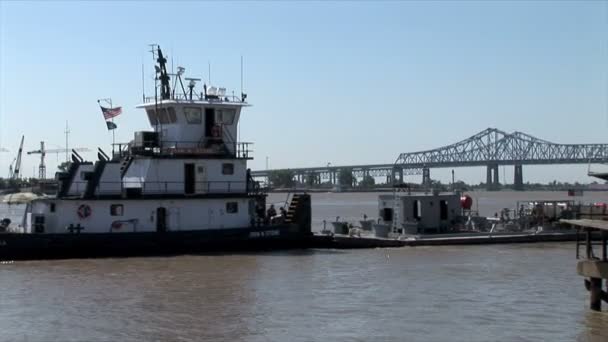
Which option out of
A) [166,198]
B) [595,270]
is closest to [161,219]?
[166,198]

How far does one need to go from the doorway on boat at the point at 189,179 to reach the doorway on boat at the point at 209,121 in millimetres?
1459

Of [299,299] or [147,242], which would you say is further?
[147,242]

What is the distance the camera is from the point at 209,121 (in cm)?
3103

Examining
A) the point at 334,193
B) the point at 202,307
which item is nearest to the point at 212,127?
the point at 202,307

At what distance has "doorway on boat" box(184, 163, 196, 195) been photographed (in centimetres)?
3008

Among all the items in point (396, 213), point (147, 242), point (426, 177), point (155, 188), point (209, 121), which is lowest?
point (147, 242)

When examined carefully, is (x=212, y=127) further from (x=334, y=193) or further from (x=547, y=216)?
(x=334, y=193)

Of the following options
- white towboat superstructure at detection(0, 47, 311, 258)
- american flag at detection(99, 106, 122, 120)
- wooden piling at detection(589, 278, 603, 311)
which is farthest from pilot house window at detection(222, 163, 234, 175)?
wooden piling at detection(589, 278, 603, 311)

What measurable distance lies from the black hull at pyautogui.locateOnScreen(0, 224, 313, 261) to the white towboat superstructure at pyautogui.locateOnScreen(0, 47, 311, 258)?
0.11 ft

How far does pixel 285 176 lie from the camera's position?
143 metres

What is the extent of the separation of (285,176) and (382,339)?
126277mm

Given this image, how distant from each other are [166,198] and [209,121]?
3.38m

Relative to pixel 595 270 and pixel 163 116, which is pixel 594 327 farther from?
pixel 163 116

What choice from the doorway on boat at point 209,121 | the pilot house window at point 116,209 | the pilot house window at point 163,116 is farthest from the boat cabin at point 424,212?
the pilot house window at point 116,209
